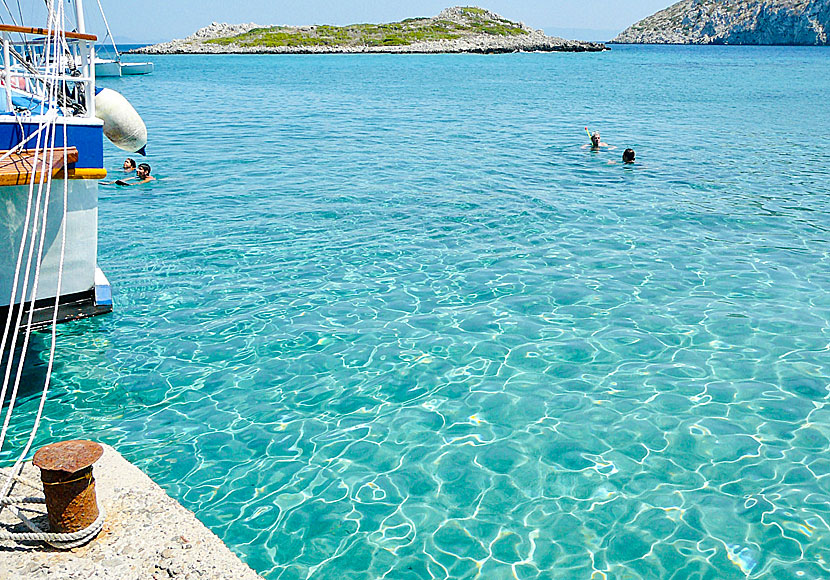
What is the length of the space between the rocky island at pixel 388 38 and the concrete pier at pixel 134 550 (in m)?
125

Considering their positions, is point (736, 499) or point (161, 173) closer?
point (736, 499)

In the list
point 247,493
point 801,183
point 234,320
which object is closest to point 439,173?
point 801,183

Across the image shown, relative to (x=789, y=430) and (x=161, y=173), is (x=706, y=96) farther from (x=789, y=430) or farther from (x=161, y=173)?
(x=789, y=430)

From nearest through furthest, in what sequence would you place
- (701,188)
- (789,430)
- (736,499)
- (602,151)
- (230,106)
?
1. (736,499)
2. (789,430)
3. (701,188)
4. (602,151)
5. (230,106)

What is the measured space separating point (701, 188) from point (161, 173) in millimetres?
14412

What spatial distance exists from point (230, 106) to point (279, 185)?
21.8m

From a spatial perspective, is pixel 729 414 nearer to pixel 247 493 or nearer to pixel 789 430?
pixel 789 430

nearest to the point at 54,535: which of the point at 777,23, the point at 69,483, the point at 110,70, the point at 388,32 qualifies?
the point at 69,483

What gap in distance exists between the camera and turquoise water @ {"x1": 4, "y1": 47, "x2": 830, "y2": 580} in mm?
5746

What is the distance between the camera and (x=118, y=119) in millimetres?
8469

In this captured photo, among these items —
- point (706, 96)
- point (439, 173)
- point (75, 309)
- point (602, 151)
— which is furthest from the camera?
point (706, 96)

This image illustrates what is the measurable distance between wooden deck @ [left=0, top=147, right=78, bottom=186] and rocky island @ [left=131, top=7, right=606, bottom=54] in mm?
122141

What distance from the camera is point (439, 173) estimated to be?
18828mm

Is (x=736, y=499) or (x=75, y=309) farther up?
(x=75, y=309)
